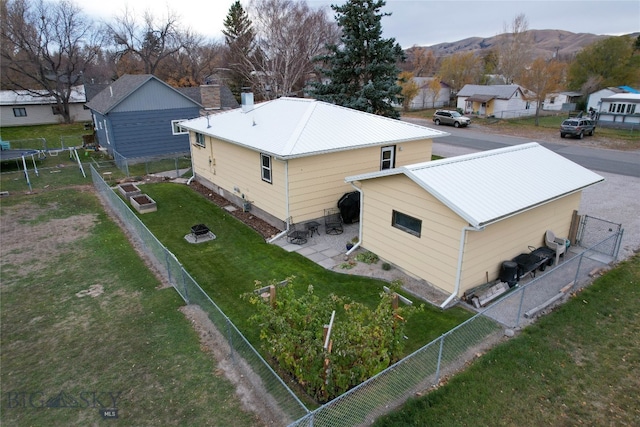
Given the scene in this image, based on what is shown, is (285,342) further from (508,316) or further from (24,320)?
(24,320)

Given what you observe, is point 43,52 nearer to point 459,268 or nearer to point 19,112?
point 19,112

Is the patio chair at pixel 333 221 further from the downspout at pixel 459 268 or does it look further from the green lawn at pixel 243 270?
the downspout at pixel 459 268

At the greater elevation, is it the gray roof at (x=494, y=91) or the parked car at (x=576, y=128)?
the gray roof at (x=494, y=91)

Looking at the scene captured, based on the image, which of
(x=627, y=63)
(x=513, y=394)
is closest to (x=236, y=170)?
(x=513, y=394)

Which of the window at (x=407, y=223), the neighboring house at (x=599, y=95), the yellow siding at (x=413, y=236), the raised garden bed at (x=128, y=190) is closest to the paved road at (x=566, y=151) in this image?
the yellow siding at (x=413, y=236)

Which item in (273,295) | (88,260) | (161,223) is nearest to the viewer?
(273,295)

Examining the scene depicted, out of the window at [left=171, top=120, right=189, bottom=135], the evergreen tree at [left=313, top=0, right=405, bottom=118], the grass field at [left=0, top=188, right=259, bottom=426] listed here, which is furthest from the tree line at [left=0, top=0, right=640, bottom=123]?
the grass field at [left=0, top=188, right=259, bottom=426]

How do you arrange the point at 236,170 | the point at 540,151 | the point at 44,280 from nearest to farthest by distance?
the point at 44,280 → the point at 540,151 → the point at 236,170

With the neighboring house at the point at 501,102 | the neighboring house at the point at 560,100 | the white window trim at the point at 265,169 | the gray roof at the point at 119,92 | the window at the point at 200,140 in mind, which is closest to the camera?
the white window trim at the point at 265,169
